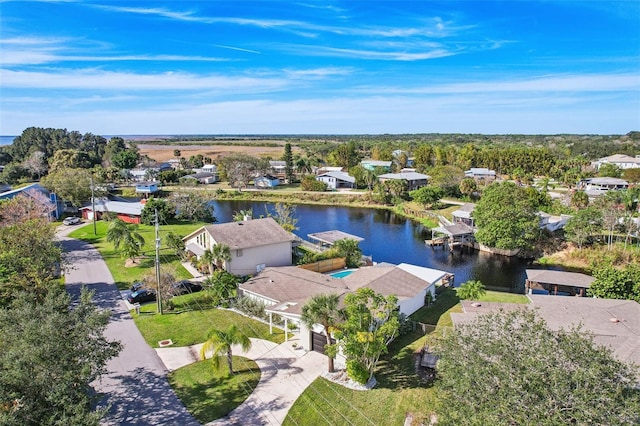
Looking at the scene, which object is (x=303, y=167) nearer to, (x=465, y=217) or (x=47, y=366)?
(x=465, y=217)

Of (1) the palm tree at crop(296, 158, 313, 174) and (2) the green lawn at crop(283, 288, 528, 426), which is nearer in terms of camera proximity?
(2) the green lawn at crop(283, 288, 528, 426)

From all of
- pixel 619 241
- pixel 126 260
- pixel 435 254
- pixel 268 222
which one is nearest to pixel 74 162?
pixel 126 260

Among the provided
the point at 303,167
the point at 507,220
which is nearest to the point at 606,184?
the point at 507,220

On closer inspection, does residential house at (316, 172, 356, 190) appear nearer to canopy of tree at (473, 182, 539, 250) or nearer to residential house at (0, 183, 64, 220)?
canopy of tree at (473, 182, 539, 250)

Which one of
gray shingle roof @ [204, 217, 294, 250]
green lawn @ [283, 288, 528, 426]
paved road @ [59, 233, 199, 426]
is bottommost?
green lawn @ [283, 288, 528, 426]

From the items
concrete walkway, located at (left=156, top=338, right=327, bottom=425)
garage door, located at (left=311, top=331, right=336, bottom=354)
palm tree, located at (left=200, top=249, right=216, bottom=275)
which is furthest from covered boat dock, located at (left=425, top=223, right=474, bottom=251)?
concrete walkway, located at (left=156, top=338, right=327, bottom=425)

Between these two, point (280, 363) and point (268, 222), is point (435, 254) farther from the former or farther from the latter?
point (280, 363)
